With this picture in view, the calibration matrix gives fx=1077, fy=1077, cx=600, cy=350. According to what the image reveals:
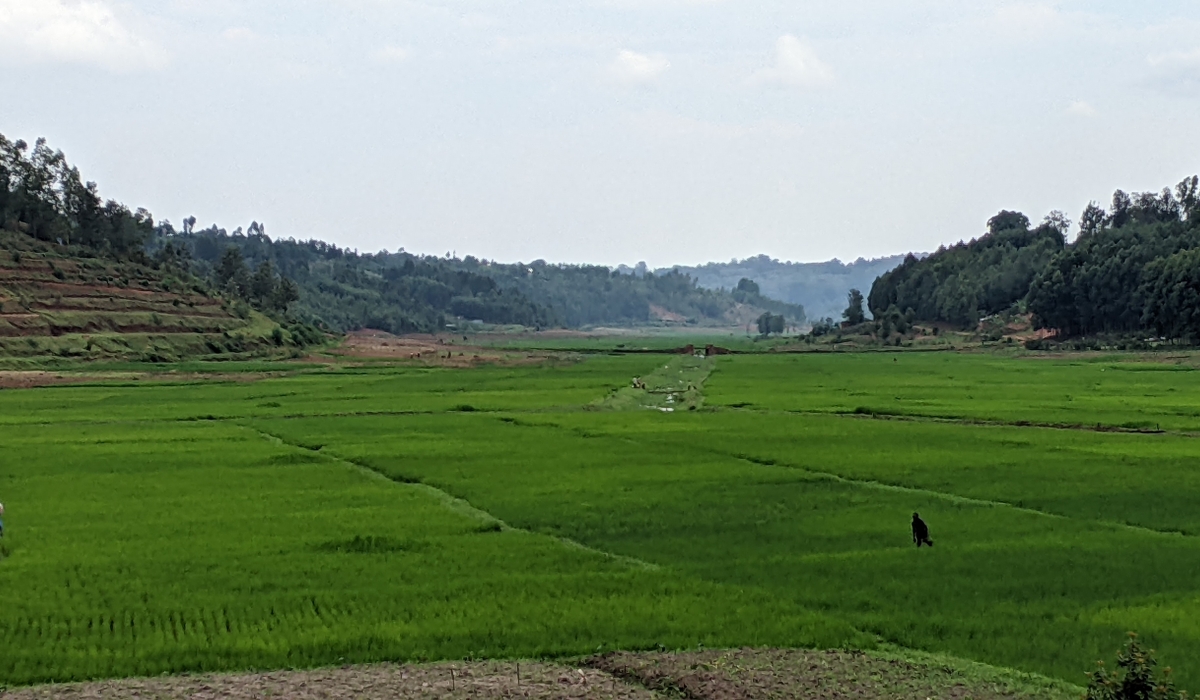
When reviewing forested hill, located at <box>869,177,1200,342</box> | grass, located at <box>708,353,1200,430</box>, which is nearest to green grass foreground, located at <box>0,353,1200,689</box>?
grass, located at <box>708,353,1200,430</box>

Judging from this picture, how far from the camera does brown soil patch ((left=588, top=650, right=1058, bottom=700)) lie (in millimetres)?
9766

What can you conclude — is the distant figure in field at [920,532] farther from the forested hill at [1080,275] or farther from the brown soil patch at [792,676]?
the forested hill at [1080,275]

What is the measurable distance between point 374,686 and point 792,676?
12.8 ft

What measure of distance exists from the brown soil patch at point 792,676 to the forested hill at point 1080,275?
73.1 metres

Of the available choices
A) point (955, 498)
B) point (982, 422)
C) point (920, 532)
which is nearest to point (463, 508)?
point (920, 532)

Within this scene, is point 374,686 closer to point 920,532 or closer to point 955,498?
point 920,532

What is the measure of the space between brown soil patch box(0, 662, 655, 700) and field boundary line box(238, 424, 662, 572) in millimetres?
3965

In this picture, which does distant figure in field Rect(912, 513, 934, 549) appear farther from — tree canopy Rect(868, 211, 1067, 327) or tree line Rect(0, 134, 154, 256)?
tree canopy Rect(868, 211, 1067, 327)

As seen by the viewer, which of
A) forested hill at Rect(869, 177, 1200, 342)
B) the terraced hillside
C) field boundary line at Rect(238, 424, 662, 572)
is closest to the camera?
field boundary line at Rect(238, 424, 662, 572)

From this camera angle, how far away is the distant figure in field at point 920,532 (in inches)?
588

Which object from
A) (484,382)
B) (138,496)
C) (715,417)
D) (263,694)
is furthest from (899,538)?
(484,382)

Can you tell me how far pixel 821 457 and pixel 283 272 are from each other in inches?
6237

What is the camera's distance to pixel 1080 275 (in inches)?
3644

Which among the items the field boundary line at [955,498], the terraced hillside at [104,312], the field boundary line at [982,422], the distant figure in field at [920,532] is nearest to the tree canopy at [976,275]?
the terraced hillside at [104,312]
